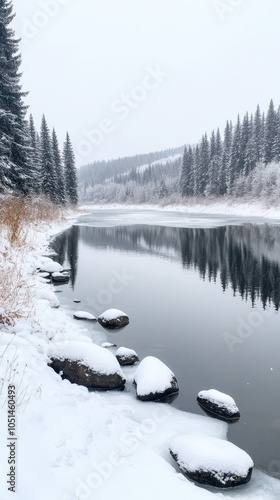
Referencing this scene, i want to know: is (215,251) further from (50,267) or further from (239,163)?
(239,163)

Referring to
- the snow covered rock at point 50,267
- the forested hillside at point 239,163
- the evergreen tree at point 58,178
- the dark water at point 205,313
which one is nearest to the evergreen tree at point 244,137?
the forested hillside at point 239,163

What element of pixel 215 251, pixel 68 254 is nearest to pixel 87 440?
pixel 68 254

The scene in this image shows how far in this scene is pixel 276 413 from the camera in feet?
14.7

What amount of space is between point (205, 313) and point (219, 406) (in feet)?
13.6

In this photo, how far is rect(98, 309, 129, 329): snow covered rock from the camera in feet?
24.5

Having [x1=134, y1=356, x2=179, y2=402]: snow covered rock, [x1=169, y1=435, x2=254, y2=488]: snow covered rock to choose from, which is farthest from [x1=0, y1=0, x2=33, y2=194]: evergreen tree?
[x1=169, y1=435, x2=254, y2=488]: snow covered rock

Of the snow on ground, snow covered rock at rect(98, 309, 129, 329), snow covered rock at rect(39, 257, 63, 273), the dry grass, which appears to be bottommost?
snow covered rock at rect(98, 309, 129, 329)

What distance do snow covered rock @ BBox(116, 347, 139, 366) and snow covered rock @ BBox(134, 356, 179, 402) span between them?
661 millimetres

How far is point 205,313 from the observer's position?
334 inches

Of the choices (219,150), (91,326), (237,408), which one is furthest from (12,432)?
(219,150)

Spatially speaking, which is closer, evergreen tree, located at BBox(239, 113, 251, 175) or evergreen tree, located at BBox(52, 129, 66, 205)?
evergreen tree, located at BBox(52, 129, 66, 205)

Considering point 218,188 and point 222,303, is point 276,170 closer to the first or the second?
point 218,188

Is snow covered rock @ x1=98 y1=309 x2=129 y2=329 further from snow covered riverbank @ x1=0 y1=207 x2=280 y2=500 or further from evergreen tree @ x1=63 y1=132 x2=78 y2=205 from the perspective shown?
evergreen tree @ x1=63 y1=132 x2=78 y2=205

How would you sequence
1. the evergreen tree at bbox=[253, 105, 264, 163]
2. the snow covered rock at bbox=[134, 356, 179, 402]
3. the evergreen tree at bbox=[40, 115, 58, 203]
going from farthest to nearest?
the evergreen tree at bbox=[253, 105, 264, 163] < the evergreen tree at bbox=[40, 115, 58, 203] < the snow covered rock at bbox=[134, 356, 179, 402]
